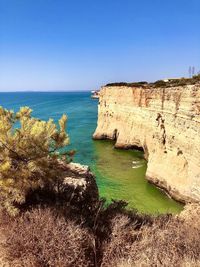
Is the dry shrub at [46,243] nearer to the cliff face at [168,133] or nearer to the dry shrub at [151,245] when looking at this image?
the dry shrub at [151,245]

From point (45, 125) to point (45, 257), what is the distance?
322 cm

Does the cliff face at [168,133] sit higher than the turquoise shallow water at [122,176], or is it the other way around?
the cliff face at [168,133]

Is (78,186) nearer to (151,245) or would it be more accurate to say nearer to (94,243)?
(94,243)

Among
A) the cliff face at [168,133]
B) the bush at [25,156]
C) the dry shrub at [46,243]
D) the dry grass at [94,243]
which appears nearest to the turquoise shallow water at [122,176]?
the cliff face at [168,133]

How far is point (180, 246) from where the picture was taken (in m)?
6.80

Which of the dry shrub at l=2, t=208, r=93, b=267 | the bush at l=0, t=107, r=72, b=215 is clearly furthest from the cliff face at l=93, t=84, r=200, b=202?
the dry shrub at l=2, t=208, r=93, b=267

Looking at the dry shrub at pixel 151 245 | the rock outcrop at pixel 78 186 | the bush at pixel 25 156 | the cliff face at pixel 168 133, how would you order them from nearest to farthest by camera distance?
the dry shrub at pixel 151 245 → the bush at pixel 25 156 → the rock outcrop at pixel 78 186 → the cliff face at pixel 168 133

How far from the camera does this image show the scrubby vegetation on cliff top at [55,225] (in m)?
6.20

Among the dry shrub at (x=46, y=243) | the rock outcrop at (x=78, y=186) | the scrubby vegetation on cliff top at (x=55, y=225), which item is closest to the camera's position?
the dry shrub at (x=46, y=243)

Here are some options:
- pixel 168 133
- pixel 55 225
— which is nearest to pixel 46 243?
pixel 55 225

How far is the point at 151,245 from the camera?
22.3 feet

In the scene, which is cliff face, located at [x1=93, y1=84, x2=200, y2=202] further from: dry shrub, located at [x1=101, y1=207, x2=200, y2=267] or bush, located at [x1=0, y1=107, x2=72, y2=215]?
bush, located at [x1=0, y1=107, x2=72, y2=215]

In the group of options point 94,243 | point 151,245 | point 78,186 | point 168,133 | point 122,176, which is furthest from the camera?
point 122,176

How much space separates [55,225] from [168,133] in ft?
53.0
